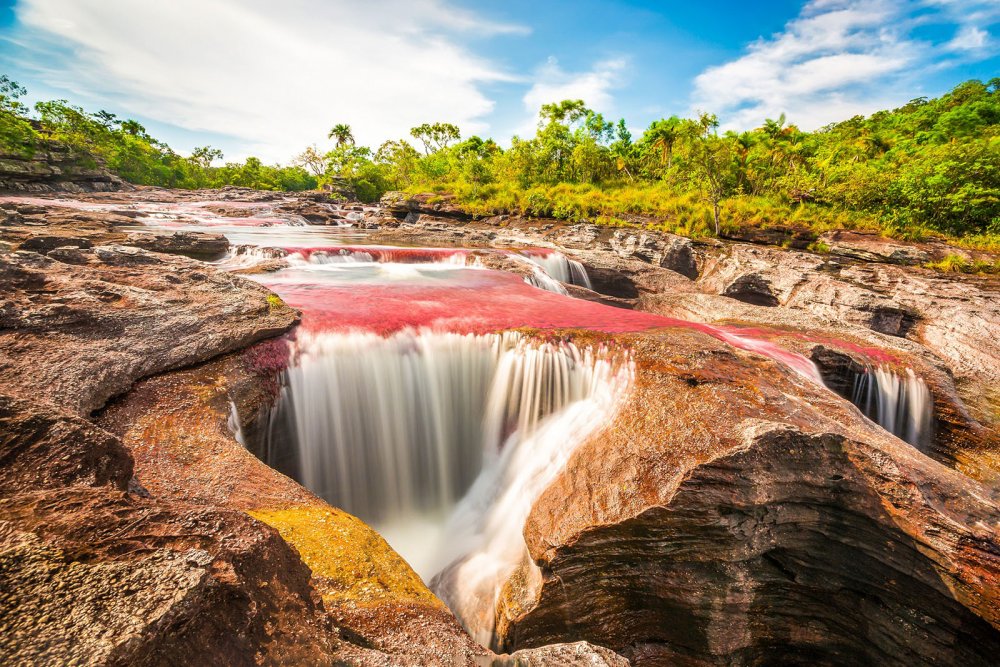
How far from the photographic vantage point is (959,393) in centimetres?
856

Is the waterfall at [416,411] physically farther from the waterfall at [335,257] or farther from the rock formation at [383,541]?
the waterfall at [335,257]

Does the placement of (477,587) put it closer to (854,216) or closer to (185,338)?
(185,338)

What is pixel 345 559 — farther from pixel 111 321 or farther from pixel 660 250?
pixel 660 250

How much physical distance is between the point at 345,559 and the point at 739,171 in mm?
30550

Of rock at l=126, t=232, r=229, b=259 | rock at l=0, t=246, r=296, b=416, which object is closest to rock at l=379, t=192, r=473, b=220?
rock at l=126, t=232, r=229, b=259

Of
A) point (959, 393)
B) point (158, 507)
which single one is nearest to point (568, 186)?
point (959, 393)

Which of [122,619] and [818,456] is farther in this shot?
[818,456]

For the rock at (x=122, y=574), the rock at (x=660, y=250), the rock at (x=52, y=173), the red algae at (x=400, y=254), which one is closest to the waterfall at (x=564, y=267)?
the red algae at (x=400, y=254)

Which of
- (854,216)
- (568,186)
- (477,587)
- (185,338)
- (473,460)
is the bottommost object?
(477,587)

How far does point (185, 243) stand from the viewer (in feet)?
40.4

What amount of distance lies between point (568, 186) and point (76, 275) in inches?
1109

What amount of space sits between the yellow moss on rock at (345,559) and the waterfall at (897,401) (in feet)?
31.1

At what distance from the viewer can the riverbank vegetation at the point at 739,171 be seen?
16.1 meters

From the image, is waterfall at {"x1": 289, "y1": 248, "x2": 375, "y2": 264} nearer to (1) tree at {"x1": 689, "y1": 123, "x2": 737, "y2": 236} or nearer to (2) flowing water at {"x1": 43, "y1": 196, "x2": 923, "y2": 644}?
(2) flowing water at {"x1": 43, "y1": 196, "x2": 923, "y2": 644}
